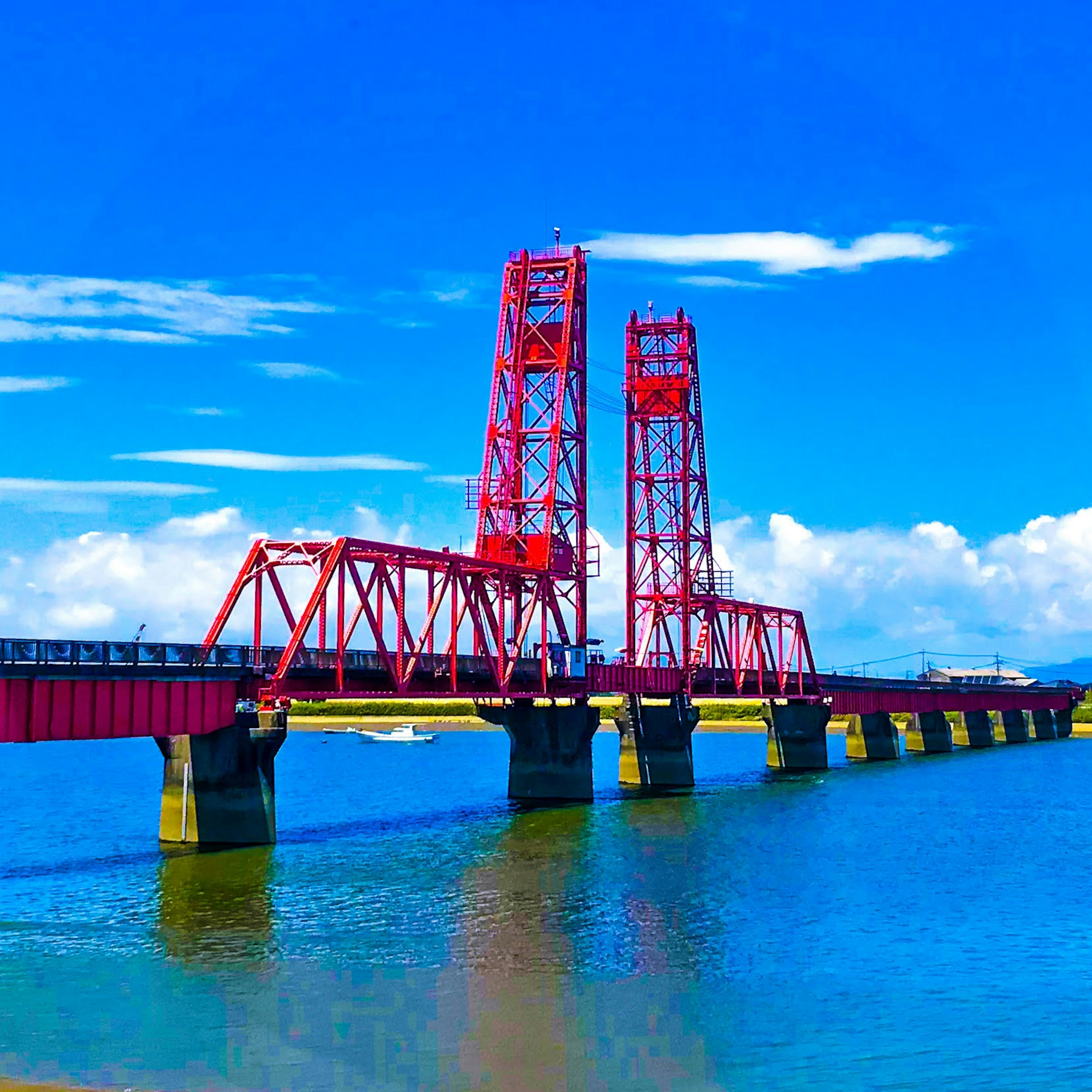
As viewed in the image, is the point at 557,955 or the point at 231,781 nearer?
the point at 557,955

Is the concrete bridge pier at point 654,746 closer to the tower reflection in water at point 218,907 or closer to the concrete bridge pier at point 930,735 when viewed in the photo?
the tower reflection in water at point 218,907

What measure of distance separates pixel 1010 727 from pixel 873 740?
46.4 m

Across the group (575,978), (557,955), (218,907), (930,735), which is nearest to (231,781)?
(218,907)

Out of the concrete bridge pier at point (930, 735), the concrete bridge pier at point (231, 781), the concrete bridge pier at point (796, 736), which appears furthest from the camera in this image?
the concrete bridge pier at point (930, 735)

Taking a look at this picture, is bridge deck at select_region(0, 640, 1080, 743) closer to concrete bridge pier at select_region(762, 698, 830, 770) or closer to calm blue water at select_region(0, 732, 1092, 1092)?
calm blue water at select_region(0, 732, 1092, 1092)

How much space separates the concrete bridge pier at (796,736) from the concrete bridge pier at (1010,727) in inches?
2359

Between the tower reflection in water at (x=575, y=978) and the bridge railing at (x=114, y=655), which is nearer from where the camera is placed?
the tower reflection in water at (x=575, y=978)

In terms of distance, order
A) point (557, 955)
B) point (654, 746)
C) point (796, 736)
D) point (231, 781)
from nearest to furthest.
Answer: point (557, 955) → point (231, 781) → point (654, 746) → point (796, 736)

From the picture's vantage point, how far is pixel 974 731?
182625 millimetres

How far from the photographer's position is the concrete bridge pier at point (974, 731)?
182 m

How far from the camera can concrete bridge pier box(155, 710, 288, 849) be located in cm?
6531

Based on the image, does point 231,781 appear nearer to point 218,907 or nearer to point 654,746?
point 218,907

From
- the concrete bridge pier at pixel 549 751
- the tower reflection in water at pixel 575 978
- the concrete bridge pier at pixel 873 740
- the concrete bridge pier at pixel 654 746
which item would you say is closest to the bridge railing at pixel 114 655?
the tower reflection in water at pixel 575 978

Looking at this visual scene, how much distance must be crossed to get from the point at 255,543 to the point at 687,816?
3468 cm
